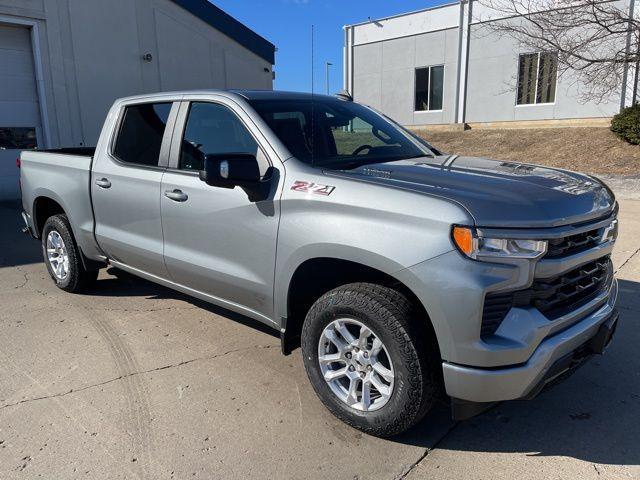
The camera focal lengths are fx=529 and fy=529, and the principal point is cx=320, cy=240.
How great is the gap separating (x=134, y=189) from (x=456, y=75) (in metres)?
19.8

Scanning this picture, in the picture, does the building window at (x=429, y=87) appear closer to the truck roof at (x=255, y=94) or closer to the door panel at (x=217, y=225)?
the truck roof at (x=255, y=94)

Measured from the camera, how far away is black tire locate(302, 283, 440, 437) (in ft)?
8.59

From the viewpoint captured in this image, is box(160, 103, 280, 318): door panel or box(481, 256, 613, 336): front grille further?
box(160, 103, 280, 318): door panel

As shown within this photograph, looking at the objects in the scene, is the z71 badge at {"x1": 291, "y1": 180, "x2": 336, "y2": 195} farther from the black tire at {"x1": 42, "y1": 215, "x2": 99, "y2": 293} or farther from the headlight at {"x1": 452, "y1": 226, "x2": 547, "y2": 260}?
the black tire at {"x1": 42, "y1": 215, "x2": 99, "y2": 293}

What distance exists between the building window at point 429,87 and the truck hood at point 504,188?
20.3 meters

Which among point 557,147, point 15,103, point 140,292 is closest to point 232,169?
point 140,292

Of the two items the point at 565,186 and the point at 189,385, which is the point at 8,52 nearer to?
the point at 189,385

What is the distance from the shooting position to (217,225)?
349 cm

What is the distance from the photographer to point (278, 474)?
8.66ft

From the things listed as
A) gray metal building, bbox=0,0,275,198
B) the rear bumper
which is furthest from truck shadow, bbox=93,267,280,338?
gray metal building, bbox=0,0,275,198

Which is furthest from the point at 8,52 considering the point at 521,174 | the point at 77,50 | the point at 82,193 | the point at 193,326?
the point at 521,174

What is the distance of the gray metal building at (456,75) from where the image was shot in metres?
19.1

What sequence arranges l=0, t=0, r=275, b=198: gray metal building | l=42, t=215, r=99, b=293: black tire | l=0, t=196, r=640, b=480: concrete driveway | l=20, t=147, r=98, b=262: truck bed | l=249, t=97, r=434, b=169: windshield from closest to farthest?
1. l=0, t=196, r=640, b=480: concrete driveway
2. l=249, t=97, r=434, b=169: windshield
3. l=20, t=147, r=98, b=262: truck bed
4. l=42, t=215, r=99, b=293: black tire
5. l=0, t=0, r=275, b=198: gray metal building

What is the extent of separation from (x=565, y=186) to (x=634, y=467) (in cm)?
148
